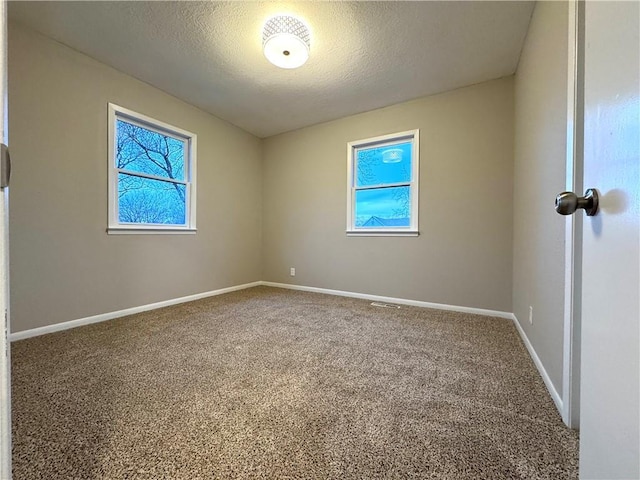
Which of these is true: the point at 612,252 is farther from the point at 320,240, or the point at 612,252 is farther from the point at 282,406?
the point at 320,240

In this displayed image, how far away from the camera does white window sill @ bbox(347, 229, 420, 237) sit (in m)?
3.38

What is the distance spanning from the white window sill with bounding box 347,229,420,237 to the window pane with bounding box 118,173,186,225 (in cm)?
226

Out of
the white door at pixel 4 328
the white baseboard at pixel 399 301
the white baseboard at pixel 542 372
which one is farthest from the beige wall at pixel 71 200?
the white baseboard at pixel 542 372

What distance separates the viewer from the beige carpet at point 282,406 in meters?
1.01

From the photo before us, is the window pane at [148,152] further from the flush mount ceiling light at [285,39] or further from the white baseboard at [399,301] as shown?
the white baseboard at [399,301]

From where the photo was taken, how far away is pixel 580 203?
59 cm

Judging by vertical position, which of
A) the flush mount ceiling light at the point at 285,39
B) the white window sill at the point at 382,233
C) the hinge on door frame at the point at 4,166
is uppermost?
the flush mount ceiling light at the point at 285,39

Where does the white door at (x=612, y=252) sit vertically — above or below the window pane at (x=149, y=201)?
below

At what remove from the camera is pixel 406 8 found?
204cm

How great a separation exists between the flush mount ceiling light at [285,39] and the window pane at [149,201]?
1.98 metres

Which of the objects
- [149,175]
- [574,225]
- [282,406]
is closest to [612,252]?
[574,225]

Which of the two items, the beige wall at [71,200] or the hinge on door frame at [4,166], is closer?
the hinge on door frame at [4,166]

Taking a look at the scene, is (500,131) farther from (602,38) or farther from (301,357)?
(301,357)

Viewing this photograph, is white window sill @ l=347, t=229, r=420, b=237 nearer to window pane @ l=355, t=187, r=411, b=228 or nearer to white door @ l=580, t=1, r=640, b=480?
window pane @ l=355, t=187, r=411, b=228
